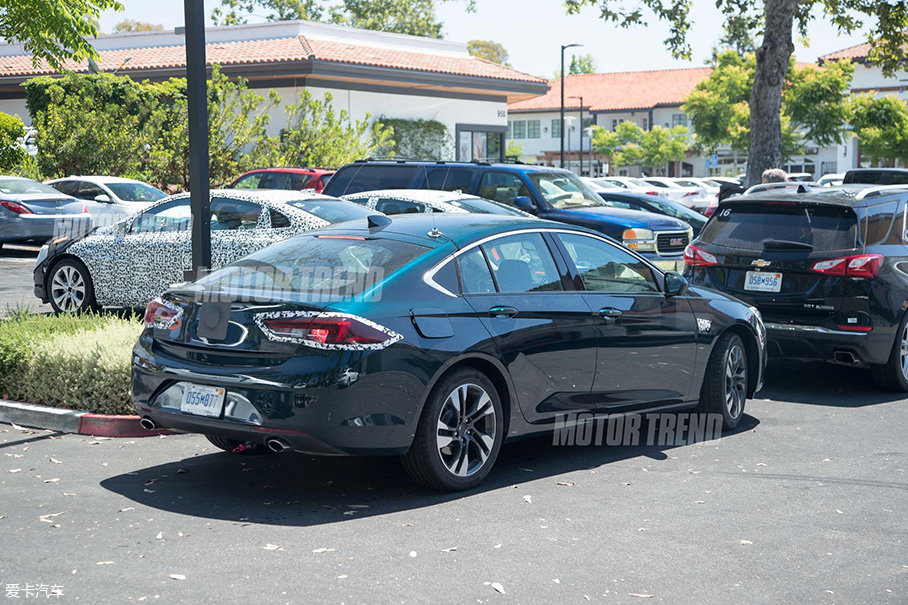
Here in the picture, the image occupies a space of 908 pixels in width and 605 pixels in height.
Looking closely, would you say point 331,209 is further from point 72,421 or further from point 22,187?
point 22,187

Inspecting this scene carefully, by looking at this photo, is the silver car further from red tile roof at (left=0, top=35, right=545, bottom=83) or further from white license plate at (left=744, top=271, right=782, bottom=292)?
white license plate at (left=744, top=271, right=782, bottom=292)

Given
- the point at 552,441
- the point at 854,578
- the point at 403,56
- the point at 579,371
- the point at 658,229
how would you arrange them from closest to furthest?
the point at 854,578
the point at 579,371
the point at 552,441
the point at 658,229
the point at 403,56

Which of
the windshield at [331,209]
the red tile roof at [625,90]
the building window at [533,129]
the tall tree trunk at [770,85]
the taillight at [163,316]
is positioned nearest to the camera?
the taillight at [163,316]

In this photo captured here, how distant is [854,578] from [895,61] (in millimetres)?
25847

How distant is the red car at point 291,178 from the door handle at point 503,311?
14.7m

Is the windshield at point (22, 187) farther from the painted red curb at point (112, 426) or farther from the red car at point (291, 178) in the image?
the painted red curb at point (112, 426)

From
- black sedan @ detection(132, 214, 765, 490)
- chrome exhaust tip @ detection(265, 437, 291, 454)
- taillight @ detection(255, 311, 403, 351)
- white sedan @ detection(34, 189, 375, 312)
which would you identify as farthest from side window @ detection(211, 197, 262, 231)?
chrome exhaust tip @ detection(265, 437, 291, 454)

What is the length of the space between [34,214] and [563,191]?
1041cm

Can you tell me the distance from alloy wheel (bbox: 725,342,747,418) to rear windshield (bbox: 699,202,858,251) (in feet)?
5.50

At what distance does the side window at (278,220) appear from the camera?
1214 centimetres

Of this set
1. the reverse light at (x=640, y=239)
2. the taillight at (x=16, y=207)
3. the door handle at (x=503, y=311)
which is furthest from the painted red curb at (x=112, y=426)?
the taillight at (x=16, y=207)

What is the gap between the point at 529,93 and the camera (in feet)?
130

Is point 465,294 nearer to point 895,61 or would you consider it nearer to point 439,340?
point 439,340

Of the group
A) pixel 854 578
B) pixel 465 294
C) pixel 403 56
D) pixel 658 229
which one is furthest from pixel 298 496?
pixel 403 56
